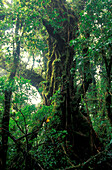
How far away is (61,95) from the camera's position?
3771 millimetres

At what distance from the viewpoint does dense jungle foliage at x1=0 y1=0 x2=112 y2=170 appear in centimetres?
214

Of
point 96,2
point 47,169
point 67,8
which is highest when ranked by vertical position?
point 67,8

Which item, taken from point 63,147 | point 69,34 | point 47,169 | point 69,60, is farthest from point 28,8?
point 47,169

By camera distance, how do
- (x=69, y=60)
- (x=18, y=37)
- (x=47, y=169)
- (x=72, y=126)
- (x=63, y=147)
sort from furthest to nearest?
1. (x=69, y=60)
2. (x=18, y=37)
3. (x=72, y=126)
4. (x=63, y=147)
5. (x=47, y=169)

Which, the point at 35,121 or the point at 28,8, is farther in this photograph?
the point at 28,8

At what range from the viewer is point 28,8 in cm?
421

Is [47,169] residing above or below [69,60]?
below

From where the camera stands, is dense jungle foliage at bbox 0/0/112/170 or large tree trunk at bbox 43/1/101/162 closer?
dense jungle foliage at bbox 0/0/112/170

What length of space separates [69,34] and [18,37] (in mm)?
2039

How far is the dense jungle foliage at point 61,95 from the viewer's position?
2.14 metres

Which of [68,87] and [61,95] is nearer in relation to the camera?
[61,95]

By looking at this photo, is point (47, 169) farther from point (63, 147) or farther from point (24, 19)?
point (24, 19)

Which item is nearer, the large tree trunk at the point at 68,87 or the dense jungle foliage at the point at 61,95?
the dense jungle foliage at the point at 61,95

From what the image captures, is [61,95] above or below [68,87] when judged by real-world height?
below
